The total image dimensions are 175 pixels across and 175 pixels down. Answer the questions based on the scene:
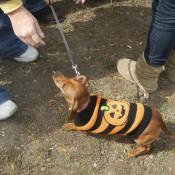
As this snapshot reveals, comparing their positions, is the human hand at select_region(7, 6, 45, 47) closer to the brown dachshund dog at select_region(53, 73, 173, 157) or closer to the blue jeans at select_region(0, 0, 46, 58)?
the brown dachshund dog at select_region(53, 73, 173, 157)

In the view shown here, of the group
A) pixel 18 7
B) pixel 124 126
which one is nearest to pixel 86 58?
pixel 124 126

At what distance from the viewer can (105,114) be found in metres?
2.71

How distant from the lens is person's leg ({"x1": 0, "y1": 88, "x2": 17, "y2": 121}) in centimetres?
310

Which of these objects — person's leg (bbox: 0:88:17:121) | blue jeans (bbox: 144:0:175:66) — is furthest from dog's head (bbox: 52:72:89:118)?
blue jeans (bbox: 144:0:175:66)

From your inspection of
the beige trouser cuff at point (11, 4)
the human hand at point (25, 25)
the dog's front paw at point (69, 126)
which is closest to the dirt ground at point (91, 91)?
the dog's front paw at point (69, 126)

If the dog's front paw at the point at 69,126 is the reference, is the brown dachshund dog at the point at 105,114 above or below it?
above

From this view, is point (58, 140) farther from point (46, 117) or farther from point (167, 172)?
point (167, 172)

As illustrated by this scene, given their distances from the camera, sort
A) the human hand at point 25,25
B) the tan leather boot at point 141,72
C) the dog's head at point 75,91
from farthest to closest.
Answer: the tan leather boot at point 141,72 < the dog's head at point 75,91 < the human hand at point 25,25

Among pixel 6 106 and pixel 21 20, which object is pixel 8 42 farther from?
pixel 21 20

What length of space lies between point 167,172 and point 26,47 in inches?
60.9

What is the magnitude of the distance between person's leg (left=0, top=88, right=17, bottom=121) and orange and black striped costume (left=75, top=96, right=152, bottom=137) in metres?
0.60

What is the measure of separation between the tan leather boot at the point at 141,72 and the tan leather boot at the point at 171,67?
0.15m

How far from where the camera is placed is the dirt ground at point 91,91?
2939 mm

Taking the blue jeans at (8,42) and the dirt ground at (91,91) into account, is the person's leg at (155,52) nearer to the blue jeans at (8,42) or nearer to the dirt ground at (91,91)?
the dirt ground at (91,91)
